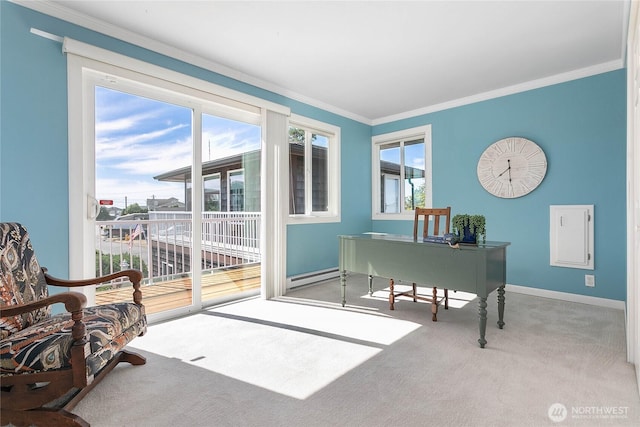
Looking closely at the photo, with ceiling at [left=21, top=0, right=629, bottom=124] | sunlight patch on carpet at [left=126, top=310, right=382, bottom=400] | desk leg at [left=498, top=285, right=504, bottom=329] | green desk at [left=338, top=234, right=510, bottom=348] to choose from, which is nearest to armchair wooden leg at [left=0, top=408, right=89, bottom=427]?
sunlight patch on carpet at [left=126, top=310, right=382, bottom=400]

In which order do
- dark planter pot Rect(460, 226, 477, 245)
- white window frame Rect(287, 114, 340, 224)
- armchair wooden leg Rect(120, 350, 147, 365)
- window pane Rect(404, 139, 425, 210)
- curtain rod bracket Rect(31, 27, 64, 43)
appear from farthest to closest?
window pane Rect(404, 139, 425, 210), white window frame Rect(287, 114, 340, 224), dark planter pot Rect(460, 226, 477, 245), curtain rod bracket Rect(31, 27, 64, 43), armchair wooden leg Rect(120, 350, 147, 365)

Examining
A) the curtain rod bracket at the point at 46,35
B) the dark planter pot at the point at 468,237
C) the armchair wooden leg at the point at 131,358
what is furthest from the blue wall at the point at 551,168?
the curtain rod bracket at the point at 46,35

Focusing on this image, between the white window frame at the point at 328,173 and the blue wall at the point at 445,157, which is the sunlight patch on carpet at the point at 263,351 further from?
the white window frame at the point at 328,173

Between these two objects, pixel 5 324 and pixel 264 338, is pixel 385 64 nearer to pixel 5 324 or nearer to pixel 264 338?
pixel 264 338

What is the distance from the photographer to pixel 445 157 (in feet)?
15.5

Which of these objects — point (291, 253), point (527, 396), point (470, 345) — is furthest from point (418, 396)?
point (291, 253)

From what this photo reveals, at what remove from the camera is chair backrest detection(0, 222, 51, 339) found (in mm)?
1771

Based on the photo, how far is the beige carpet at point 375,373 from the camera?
1687 mm

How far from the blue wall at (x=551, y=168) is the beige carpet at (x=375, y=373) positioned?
2.35ft

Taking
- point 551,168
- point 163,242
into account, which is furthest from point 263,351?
point 551,168

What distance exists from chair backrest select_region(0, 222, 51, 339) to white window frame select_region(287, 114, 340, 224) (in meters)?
2.73

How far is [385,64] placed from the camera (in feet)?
11.4

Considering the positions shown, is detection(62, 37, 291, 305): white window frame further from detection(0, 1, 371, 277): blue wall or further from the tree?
the tree

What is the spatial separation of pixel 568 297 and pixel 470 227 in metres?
2.00
